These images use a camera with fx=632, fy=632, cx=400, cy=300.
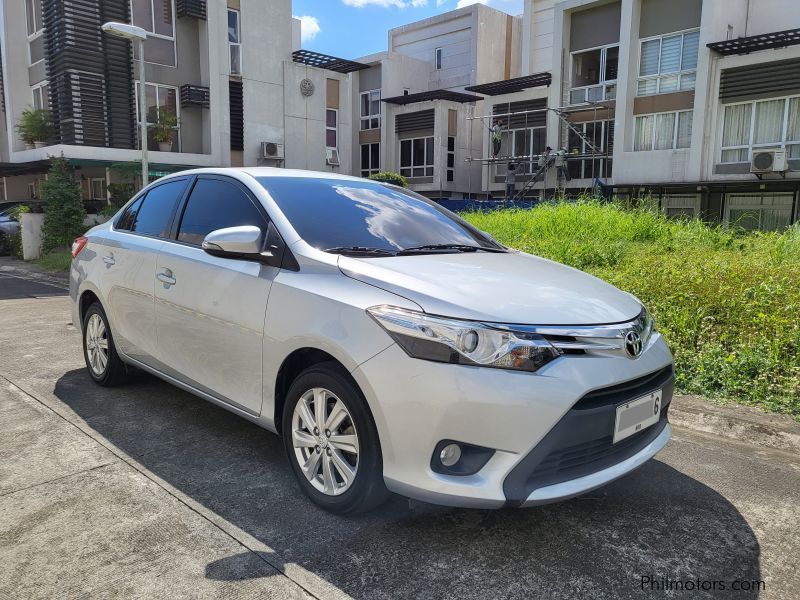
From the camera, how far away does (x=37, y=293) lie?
1145 cm

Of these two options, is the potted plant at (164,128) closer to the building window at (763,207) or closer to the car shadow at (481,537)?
the building window at (763,207)

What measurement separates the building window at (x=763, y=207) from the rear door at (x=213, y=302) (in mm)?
21602

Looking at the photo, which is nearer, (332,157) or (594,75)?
(594,75)

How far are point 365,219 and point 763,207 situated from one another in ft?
77.5

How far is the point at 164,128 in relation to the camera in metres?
21.7

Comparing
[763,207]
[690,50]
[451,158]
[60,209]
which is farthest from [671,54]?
[60,209]

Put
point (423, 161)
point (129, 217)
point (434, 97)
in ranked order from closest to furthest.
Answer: point (129, 217), point (434, 97), point (423, 161)

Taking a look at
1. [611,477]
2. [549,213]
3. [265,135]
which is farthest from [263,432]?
[265,135]

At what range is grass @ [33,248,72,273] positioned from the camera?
15.3m

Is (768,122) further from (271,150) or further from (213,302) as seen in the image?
(213,302)

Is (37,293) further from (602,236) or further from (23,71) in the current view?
(23,71)

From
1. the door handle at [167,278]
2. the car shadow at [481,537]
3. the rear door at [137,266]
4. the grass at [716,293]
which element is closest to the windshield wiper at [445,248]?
the car shadow at [481,537]

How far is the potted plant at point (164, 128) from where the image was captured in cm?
2164

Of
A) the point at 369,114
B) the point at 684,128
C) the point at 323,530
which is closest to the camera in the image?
the point at 323,530
